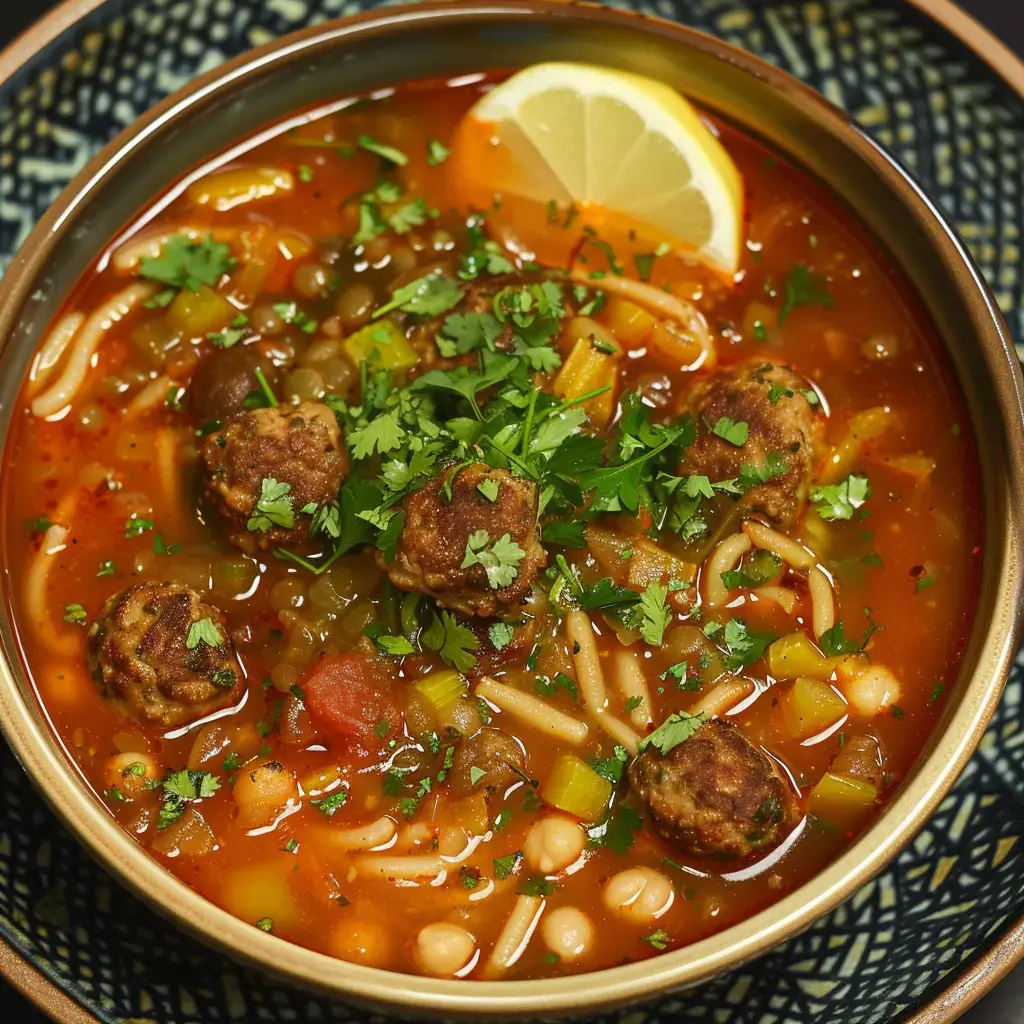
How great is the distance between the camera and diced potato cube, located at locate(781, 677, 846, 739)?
4605mm

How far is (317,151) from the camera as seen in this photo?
5.44m

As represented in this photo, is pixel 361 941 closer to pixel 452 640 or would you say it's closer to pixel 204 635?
pixel 452 640

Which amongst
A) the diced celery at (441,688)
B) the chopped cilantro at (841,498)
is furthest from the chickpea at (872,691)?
the diced celery at (441,688)

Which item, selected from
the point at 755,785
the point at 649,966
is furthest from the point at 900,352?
the point at 649,966

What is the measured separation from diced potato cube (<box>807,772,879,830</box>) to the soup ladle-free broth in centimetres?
2

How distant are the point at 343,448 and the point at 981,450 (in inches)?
108

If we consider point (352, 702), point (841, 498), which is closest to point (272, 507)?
point (352, 702)

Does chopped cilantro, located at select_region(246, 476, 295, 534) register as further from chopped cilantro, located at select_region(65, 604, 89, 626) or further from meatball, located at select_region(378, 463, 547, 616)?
chopped cilantro, located at select_region(65, 604, 89, 626)

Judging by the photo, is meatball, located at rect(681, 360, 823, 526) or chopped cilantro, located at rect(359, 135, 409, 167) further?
chopped cilantro, located at rect(359, 135, 409, 167)

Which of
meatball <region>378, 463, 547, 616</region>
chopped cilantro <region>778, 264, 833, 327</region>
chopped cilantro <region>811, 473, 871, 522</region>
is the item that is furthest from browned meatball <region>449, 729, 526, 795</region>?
chopped cilantro <region>778, 264, 833, 327</region>

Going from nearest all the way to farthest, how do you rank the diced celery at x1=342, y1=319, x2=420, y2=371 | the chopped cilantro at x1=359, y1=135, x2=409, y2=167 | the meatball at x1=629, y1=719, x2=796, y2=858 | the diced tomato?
the meatball at x1=629, y1=719, x2=796, y2=858, the diced tomato, the diced celery at x1=342, y1=319, x2=420, y2=371, the chopped cilantro at x1=359, y1=135, x2=409, y2=167

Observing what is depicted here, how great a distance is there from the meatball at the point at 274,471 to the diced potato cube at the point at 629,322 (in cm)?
140

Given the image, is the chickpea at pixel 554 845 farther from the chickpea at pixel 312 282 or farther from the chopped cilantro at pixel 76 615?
the chickpea at pixel 312 282

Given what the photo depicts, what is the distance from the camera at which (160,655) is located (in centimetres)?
442
